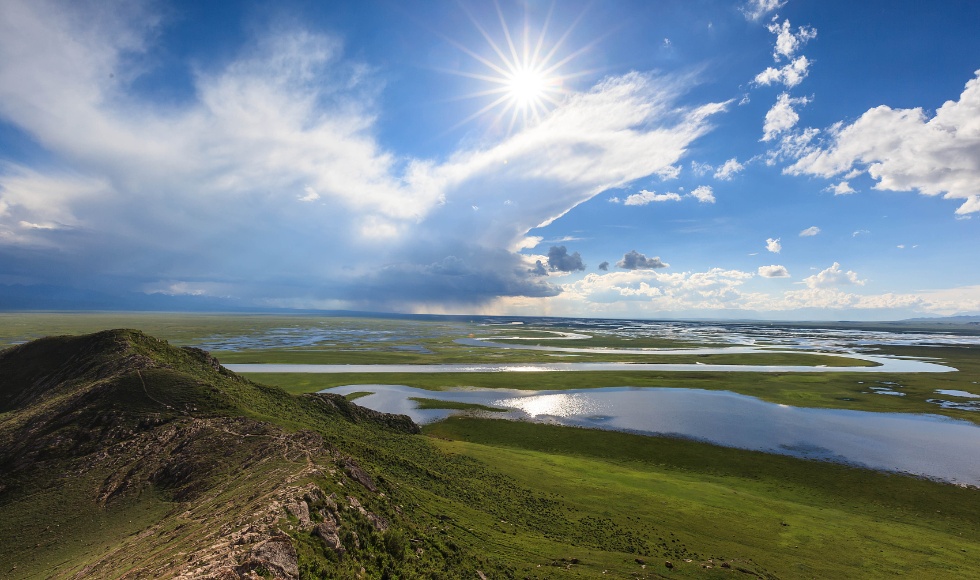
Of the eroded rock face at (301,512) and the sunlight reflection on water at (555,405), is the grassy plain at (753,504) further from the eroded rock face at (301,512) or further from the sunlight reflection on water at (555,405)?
the eroded rock face at (301,512)

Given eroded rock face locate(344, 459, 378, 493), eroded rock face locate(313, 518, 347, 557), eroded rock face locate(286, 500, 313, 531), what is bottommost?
eroded rock face locate(344, 459, 378, 493)

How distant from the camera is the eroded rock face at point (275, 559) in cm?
1467

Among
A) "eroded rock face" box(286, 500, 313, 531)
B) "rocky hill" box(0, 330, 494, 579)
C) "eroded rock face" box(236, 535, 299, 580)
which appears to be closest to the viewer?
"eroded rock face" box(236, 535, 299, 580)

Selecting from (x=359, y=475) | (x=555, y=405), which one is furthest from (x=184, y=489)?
(x=555, y=405)

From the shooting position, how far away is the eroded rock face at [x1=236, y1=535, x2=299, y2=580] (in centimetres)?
Result: 1467

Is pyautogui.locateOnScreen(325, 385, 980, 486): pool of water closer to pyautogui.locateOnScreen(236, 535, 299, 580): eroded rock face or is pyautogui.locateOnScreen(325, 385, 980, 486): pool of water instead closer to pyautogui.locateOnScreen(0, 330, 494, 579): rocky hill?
pyautogui.locateOnScreen(0, 330, 494, 579): rocky hill

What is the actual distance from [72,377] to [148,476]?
85.1ft

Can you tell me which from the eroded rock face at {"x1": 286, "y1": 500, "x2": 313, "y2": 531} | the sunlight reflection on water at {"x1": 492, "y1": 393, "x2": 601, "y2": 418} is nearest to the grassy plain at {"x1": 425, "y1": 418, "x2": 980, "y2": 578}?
the sunlight reflection on water at {"x1": 492, "y1": 393, "x2": 601, "y2": 418}

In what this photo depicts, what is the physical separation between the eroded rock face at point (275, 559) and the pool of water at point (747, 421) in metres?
60.4

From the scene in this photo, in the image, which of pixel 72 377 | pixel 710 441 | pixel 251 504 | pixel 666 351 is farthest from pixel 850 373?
pixel 72 377

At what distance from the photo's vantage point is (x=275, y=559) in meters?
15.4

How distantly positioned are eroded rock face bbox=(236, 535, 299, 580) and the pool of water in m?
60.4

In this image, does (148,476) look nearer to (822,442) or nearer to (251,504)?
(251,504)

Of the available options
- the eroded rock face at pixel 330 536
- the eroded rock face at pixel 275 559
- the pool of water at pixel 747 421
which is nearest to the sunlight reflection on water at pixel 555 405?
the pool of water at pixel 747 421
